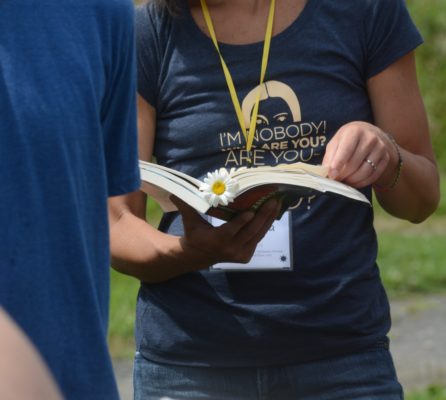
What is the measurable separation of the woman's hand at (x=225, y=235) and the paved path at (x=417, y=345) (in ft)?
10.6

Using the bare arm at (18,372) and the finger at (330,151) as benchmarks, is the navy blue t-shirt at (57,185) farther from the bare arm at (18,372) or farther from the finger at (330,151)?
the finger at (330,151)

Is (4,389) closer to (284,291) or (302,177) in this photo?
(302,177)

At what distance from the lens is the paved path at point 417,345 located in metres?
5.86

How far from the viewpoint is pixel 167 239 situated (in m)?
2.71

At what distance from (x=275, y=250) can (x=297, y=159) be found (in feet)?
0.72

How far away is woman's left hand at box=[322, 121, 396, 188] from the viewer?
249 centimetres

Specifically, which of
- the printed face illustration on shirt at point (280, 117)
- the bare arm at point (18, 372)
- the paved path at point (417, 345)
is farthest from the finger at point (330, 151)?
the paved path at point (417, 345)

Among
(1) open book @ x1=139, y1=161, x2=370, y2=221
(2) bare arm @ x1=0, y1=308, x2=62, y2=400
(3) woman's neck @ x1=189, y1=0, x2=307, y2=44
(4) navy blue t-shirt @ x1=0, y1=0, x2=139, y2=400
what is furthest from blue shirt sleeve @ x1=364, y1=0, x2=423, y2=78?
(2) bare arm @ x1=0, y1=308, x2=62, y2=400

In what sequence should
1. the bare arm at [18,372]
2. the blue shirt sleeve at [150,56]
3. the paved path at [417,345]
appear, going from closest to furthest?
the bare arm at [18,372] → the blue shirt sleeve at [150,56] → the paved path at [417,345]

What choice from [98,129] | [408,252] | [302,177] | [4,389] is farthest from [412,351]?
[4,389]

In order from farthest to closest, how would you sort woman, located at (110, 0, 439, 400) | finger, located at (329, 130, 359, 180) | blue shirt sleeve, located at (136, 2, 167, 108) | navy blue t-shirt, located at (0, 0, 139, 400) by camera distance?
blue shirt sleeve, located at (136, 2, 167, 108) < woman, located at (110, 0, 439, 400) < finger, located at (329, 130, 359, 180) < navy blue t-shirt, located at (0, 0, 139, 400)

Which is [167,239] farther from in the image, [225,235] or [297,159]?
[297,159]

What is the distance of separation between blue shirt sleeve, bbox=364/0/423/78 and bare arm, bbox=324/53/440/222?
0.08 ft

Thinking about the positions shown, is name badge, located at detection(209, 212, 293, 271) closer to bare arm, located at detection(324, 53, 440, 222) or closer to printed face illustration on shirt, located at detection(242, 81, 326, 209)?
printed face illustration on shirt, located at detection(242, 81, 326, 209)
